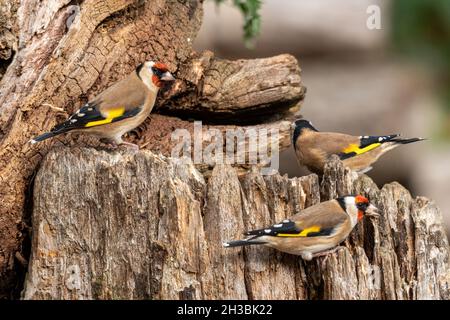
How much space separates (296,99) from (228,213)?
204 centimetres

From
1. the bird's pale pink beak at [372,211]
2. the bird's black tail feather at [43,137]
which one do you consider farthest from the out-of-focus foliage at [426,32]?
the bird's black tail feather at [43,137]

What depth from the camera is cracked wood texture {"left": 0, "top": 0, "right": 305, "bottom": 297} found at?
8.19 metres

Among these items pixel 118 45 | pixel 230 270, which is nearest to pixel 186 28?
pixel 118 45

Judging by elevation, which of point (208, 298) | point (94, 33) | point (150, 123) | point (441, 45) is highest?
point (441, 45)

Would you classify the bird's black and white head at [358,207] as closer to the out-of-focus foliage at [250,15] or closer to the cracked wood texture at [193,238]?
the cracked wood texture at [193,238]

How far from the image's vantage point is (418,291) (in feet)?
24.2

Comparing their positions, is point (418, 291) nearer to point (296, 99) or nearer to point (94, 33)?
point (296, 99)

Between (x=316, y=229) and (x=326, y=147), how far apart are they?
1.85 m

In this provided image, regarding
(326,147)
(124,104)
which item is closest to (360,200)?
(326,147)

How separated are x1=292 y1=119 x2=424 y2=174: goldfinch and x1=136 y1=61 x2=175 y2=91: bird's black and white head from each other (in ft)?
4.50

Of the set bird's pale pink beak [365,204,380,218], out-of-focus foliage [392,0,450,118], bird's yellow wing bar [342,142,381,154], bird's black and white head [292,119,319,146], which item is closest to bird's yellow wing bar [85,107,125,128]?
bird's black and white head [292,119,319,146]

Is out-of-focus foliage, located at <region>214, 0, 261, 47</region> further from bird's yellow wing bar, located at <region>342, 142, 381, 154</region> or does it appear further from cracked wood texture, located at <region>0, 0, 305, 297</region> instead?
bird's yellow wing bar, located at <region>342, 142, 381, 154</region>

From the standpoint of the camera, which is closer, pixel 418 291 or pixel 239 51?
pixel 418 291

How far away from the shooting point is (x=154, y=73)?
28.3 ft
